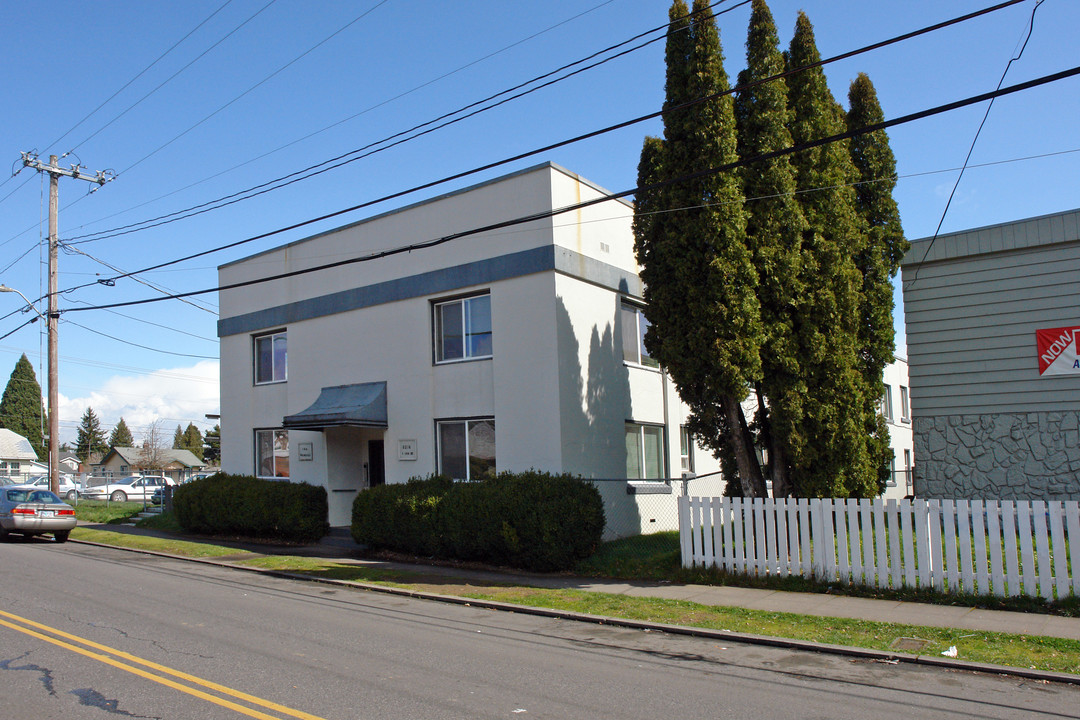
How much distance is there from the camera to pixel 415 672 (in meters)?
6.84

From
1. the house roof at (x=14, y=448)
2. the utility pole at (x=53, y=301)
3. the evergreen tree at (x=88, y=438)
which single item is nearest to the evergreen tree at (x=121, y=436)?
the evergreen tree at (x=88, y=438)

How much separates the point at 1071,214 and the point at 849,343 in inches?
159

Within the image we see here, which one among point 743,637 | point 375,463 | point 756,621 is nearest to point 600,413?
point 375,463

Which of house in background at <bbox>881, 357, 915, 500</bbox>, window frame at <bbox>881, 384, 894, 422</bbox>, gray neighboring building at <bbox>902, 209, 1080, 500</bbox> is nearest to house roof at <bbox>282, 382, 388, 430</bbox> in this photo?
gray neighboring building at <bbox>902, 209, 1080, 500</bbox>

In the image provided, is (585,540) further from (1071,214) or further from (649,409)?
(1071,214)

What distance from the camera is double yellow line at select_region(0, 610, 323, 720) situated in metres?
5.71

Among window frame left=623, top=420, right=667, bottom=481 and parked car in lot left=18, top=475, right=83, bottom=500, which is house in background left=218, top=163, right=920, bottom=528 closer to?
window frame left=623, top=420, right=667, bottom=481

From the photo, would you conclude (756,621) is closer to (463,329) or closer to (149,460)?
(463,329)

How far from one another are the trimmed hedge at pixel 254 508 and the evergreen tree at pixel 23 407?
72.3 meters

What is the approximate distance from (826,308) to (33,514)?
61.1 ft

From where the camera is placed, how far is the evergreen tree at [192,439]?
11199 centimetres

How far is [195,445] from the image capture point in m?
113

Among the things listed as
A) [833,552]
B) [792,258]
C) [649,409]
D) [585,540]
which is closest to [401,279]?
[649,409]

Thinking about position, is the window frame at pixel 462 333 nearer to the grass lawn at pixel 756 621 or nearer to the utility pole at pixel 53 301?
the grass lawn at pixel 756 621
